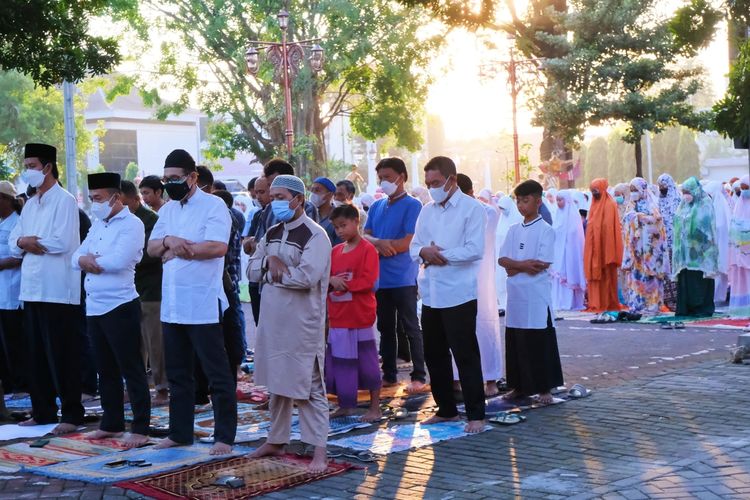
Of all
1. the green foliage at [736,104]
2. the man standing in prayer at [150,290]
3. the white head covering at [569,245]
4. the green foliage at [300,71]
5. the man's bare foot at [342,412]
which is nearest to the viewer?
the man's bare foot at [342,412]

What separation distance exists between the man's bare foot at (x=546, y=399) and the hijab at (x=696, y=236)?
25.5 feet

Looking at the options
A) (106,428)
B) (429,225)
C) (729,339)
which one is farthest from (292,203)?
(729,339)

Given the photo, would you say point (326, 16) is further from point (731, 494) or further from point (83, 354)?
point (731, 494)

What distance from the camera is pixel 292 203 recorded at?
293 inches

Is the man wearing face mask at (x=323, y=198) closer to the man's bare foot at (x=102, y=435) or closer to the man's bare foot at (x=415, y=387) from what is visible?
the man's bare foot at (x=415, y=387)

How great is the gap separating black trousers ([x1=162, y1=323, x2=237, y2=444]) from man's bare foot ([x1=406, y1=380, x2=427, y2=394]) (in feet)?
9.11

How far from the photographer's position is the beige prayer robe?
734 centimetres

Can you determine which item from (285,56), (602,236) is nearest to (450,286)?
(602,236)

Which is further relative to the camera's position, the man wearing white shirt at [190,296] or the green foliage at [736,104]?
the green foliage at [736,104]

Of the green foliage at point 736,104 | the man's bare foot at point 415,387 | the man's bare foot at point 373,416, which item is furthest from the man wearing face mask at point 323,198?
the green foliage at point 736,104

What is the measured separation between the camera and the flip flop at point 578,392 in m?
9.76

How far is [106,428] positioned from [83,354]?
2493 millimetres

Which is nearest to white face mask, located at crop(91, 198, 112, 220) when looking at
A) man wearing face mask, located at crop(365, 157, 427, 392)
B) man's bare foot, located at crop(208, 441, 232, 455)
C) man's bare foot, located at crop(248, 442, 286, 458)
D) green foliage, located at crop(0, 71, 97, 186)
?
man's bare foot, located at crop(208, 441, 232, 455)

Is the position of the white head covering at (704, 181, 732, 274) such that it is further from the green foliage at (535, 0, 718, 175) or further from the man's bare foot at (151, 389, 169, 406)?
the green foliage at (535, 0, 718, 175)
